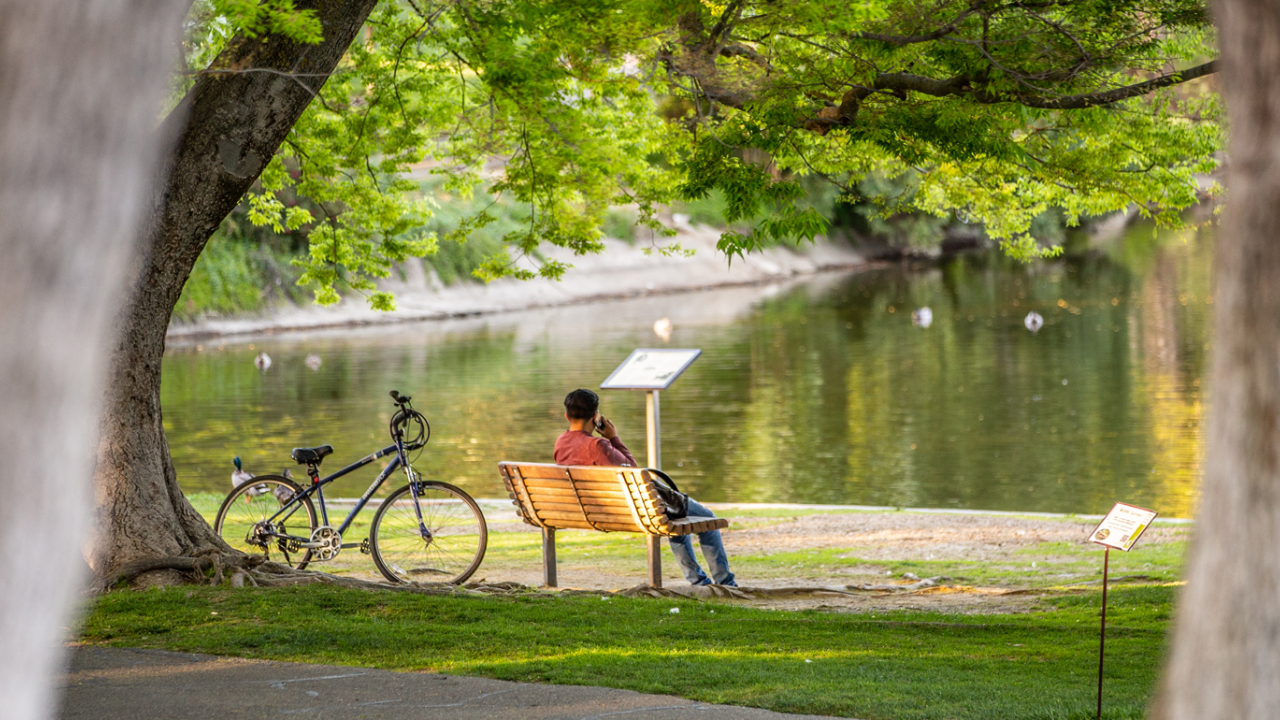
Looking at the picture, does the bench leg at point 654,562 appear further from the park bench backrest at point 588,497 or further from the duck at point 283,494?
the duck at point 283,494

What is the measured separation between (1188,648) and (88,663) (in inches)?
211

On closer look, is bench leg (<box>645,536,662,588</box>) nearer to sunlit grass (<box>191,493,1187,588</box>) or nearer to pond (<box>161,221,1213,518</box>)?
sunlit grass (<box>191,493,1187,588</box>)

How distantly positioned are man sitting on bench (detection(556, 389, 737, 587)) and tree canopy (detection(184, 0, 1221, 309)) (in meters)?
1.51

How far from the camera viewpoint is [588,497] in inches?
351

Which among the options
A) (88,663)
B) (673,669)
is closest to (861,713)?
(673,669)

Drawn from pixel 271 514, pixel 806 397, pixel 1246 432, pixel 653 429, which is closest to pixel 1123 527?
pixel 1246 432

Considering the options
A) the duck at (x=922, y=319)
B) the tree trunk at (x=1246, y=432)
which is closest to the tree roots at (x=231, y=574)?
the tree trunk at (x=1246, y=432)

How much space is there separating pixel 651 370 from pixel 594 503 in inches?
94.9

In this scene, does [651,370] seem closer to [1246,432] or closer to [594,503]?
[594,503]

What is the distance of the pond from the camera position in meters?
18.2

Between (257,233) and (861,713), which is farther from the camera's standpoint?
(257,233)

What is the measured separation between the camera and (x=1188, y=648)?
2.45 m

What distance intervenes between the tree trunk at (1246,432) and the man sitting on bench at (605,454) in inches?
257

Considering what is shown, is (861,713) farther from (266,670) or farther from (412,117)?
(412,117)
